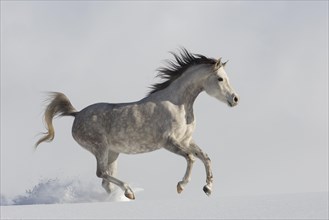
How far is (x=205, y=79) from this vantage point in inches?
425

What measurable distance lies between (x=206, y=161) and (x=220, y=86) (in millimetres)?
1232

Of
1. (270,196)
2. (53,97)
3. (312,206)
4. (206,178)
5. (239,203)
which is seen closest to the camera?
Result: (312,206)

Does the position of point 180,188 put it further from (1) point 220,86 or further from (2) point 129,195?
(1) point 220,86

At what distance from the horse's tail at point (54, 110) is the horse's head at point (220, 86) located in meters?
2.57

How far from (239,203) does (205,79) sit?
10.6 ft

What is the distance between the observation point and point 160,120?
10.5 meters

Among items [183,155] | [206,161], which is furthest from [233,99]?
[183,155]

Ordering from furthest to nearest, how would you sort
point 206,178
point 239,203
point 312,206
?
point 206,178
point 239,203
point 312,206

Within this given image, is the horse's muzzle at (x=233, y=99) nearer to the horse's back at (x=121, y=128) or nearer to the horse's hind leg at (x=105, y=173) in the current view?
the horse's back at (x=121, y=128)

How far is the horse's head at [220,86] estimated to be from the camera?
419 inches

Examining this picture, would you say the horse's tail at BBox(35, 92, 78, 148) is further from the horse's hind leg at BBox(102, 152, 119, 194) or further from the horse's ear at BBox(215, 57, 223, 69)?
the horse's ear at BBox(215, 57, 223, 69)

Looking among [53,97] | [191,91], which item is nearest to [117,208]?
[191,91]

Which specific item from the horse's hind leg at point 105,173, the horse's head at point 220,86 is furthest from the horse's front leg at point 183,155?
the horse's head at point 220,86

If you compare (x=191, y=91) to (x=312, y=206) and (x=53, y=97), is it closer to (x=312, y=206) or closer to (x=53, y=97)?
(x=53, y=97)
